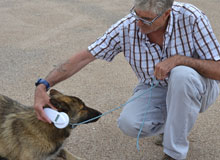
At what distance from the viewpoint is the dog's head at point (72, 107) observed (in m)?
3.18

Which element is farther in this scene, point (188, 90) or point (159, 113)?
point (159, 113)

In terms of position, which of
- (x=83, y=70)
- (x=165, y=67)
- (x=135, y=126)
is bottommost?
(x=83, y=70)

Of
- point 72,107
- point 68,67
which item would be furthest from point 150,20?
point 72,107

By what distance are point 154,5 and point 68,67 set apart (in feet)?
3.76

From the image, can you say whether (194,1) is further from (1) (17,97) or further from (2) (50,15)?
(1) (17,97)

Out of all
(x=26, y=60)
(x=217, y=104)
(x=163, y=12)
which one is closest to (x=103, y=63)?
(x=26, y=60)

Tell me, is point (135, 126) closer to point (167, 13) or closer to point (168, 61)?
point (168, 61)

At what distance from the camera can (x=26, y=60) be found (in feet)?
19.7

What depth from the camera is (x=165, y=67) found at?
306cm

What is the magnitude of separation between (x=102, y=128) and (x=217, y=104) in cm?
178

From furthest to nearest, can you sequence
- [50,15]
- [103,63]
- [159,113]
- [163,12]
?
[50,15] → [103,63] → [159,113] → [163,12]

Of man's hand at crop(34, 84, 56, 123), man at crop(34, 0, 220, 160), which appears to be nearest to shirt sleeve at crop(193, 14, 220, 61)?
man at crop(34, 0, 220, 160)

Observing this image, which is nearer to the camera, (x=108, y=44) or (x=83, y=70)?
(x=108, y=44)

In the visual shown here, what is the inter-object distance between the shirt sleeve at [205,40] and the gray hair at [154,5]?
15.1 inches
